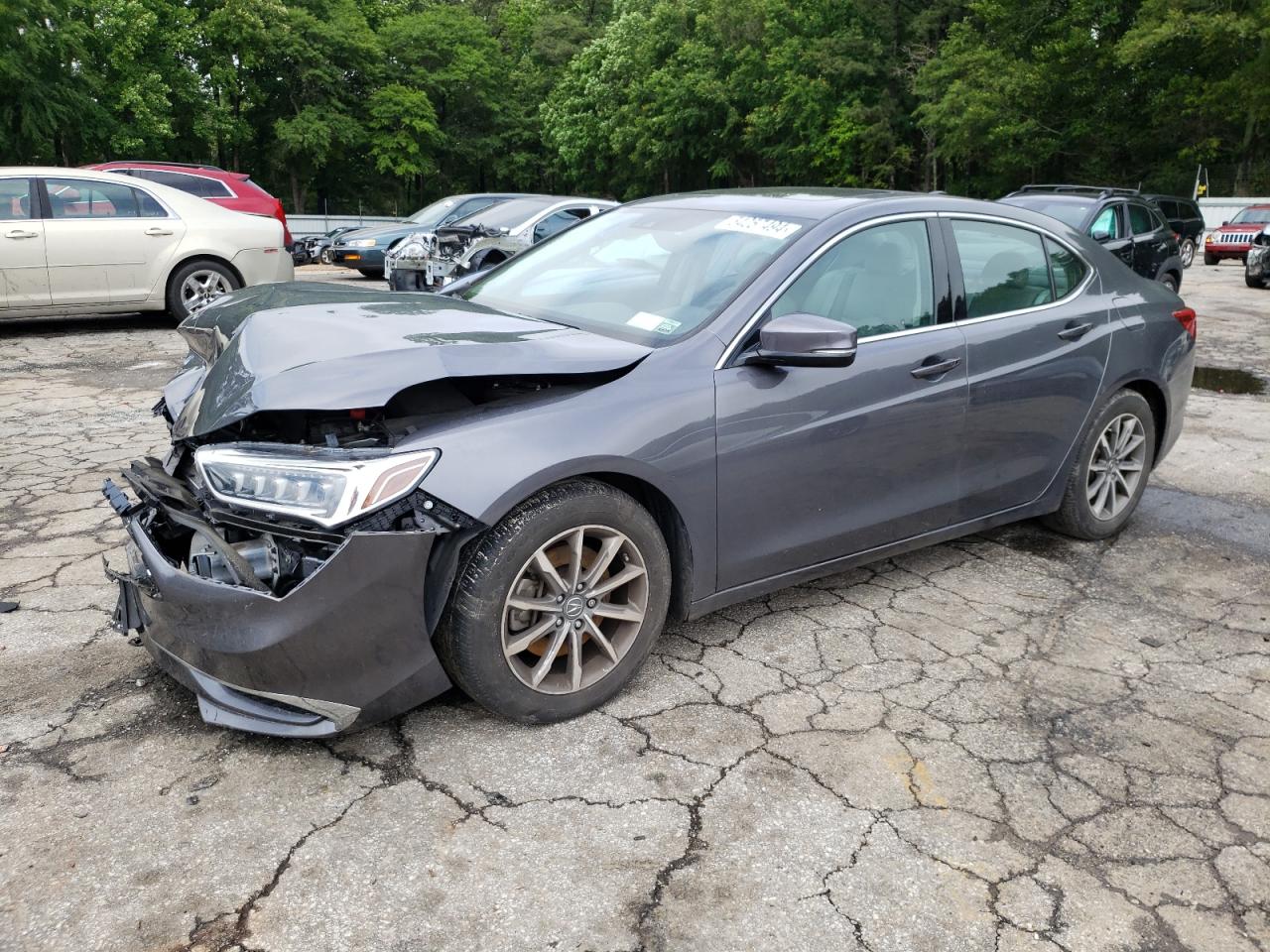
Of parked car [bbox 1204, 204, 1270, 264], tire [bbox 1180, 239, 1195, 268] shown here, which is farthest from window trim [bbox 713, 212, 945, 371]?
parked car [bbox 1204, 204, 1270, 264]

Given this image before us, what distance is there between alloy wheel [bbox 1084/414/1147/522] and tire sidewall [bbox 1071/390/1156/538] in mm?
22

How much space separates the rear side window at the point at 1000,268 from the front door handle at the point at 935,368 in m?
0.27

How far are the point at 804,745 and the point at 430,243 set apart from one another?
986 cm

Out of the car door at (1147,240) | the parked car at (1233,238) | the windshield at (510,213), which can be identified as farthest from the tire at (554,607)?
the parked car at (1233,238)

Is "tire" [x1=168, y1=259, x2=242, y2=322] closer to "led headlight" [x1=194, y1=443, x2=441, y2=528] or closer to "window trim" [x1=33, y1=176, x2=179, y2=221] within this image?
"window trim" [x1=33, y1=176, x2=179, y2=221]

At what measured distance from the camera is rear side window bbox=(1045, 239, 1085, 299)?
441 cm

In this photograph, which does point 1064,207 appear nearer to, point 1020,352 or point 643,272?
point 1020,352

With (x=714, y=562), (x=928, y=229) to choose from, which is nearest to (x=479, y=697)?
(x=714, y=562)

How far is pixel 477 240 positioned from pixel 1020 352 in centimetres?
717

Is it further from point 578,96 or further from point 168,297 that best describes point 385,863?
point 578,96

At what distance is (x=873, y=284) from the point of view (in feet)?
12.3

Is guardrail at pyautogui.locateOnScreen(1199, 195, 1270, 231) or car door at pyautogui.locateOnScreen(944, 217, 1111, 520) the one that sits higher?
guardrail at pyautogui.locateOnScreen(1199, 195, 1270, 231)

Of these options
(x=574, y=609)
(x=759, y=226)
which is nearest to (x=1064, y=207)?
Answer: (x=759, y=226)

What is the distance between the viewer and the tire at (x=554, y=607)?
2.81m
